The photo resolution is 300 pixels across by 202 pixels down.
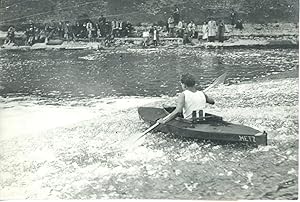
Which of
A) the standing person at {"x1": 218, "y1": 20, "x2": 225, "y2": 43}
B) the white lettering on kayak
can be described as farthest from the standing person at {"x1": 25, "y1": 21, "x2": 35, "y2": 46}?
the white lettering on kayak

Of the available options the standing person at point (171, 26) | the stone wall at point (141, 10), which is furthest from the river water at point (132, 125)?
the stone wall at point (141, 10)

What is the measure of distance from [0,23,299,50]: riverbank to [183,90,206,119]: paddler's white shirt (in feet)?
1.38

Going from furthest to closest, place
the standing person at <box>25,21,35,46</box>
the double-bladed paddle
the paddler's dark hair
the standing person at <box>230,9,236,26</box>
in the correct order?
1. the standing person at <box>25,21,35,46</box>
2. the standing person at <box>230,9,236,26</box>
3. the double-bladed paddle
4. the paddler's dark hair

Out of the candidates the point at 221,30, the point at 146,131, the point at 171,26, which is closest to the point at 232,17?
the point at 221,30

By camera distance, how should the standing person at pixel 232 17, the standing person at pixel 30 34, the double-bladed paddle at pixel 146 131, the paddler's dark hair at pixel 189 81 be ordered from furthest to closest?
1. the standing person at pixel 30 34
2. the standing person at pixel 232 17
3. the double-bladed paddle at pixel 146 131
4. the paddler's dark hair at pixel 189 81

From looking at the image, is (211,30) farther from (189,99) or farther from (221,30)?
(189,99)

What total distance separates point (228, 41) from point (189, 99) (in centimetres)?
61

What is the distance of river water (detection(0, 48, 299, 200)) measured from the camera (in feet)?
8.25

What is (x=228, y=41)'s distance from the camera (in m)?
3.10

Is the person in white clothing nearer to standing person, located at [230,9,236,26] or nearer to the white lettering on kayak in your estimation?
the white lettering on kayak

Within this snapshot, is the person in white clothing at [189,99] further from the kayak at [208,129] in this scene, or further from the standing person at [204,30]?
the standing person at [204,30]

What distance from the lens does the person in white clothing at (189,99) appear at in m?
2.72

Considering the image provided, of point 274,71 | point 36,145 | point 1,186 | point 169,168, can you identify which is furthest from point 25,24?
point 274,71

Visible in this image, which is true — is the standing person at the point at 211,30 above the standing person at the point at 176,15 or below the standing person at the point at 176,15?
below
